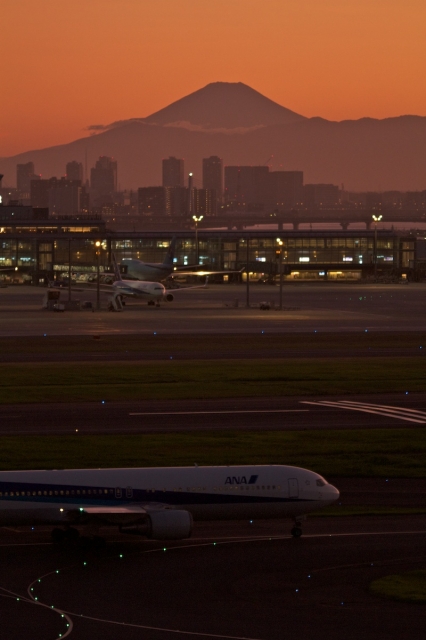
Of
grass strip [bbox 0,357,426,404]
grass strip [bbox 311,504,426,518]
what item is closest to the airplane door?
grass strip [bbox 311,504,426,518]

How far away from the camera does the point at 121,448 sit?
5444 cm

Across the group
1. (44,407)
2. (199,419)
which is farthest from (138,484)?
(44,407)

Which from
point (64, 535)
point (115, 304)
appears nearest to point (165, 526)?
point (64, 535)

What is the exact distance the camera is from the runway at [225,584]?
102 feet

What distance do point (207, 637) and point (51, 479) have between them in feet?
36.9

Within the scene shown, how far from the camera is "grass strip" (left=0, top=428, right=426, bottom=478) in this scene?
168 feet

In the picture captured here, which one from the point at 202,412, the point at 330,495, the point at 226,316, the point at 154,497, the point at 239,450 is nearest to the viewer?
the point at 154,497

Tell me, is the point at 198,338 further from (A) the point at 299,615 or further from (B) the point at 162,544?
(A) the point at 299,615

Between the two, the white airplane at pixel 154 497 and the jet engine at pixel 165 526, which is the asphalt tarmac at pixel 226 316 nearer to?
the white airplane at pixel 154 497

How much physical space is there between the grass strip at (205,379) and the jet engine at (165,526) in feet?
108

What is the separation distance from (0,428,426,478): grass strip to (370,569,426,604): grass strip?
46.3 feet

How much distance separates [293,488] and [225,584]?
6143 mm

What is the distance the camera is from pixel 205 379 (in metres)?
79.2

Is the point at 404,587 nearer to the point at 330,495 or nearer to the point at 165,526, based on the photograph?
the point at 330,495
